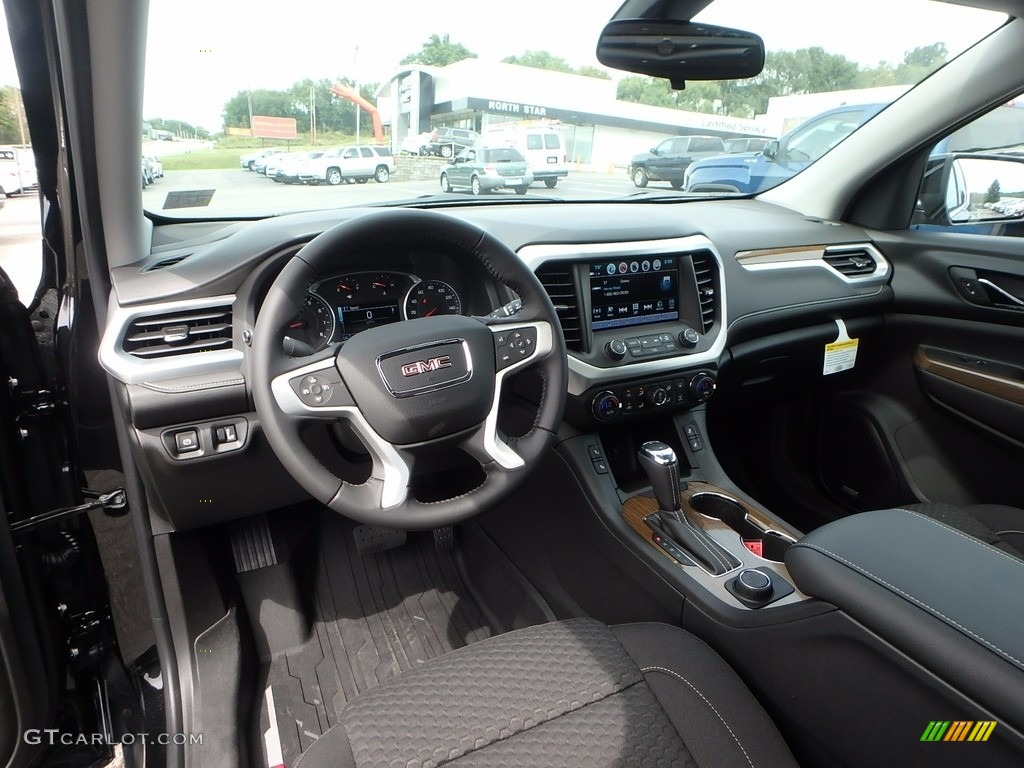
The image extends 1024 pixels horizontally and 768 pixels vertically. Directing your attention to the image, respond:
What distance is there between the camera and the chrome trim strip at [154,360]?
1.44 meters

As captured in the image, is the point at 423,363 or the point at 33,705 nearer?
the point at 423,363

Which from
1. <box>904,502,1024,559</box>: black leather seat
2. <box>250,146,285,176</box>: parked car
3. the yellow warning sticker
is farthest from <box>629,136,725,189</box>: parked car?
<box>904,502,1024,559</box>: black leather seat

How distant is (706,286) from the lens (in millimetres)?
2072

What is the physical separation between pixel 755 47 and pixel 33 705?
218 centimetres

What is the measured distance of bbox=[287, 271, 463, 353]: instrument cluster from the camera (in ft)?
5.13

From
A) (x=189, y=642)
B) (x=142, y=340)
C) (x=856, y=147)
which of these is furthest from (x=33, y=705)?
(x=856, y=147)

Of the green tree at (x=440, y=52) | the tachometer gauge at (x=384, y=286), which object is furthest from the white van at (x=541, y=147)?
the tachometer gauge at (x=384, y=286)

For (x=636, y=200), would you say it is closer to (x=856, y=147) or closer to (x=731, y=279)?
(x=731, y=279)

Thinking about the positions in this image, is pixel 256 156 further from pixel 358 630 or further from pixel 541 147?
pixel 358 630

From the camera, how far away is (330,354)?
1.30 m

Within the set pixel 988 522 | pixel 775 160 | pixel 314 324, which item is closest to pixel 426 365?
pixel 314 324

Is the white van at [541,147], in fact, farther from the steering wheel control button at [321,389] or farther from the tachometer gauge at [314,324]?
the steering wheel control button at [321,389]

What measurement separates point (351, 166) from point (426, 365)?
918 millimetres

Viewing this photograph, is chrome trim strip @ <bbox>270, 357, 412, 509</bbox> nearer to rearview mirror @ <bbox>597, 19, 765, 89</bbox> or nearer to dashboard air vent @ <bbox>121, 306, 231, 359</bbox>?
dashboard air vent @ <bbox>121, 306, 231, 359</bbox>
